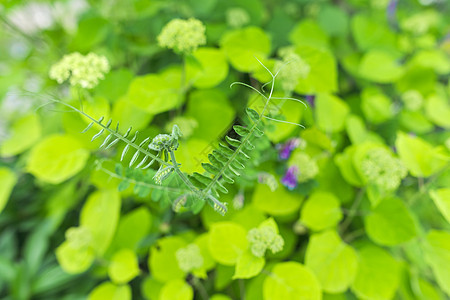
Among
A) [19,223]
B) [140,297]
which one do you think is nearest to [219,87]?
[140,297]

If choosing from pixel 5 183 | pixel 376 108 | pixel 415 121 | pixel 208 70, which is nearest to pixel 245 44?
pixel 208 70

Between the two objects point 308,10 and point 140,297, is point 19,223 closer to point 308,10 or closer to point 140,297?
point 140,297

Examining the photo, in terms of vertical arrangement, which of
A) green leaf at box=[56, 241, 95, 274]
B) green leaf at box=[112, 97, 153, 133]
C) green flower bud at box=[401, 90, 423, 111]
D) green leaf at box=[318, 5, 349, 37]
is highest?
green leaf at box=[318, 5, 349, 37]

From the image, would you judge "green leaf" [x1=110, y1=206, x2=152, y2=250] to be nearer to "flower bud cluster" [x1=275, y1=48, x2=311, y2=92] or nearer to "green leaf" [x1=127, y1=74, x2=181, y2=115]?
"green leaf" [x1=127, y1=74, x2=181, y2=115]

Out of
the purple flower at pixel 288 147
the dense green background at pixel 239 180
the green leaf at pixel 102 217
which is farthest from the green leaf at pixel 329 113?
the green leaf at pixel 102 217

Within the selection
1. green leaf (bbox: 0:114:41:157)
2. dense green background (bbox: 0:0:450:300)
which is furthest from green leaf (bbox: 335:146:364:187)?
green leaf (bbox: 0:114:41:157)

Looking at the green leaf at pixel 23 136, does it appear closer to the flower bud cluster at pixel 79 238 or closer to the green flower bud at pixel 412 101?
the flower bud cluster at pixel 79 238
